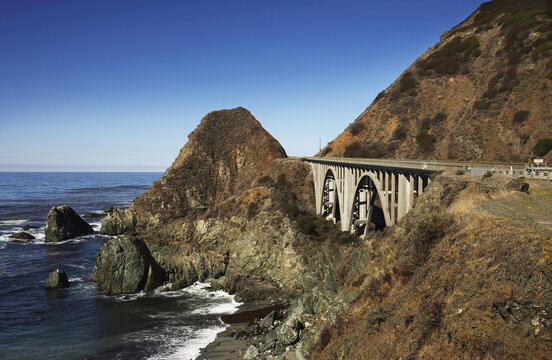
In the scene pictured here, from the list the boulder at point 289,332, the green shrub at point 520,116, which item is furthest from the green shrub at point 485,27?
the boulder at point 289,332

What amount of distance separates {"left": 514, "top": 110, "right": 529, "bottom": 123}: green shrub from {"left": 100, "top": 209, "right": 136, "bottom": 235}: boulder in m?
71.2

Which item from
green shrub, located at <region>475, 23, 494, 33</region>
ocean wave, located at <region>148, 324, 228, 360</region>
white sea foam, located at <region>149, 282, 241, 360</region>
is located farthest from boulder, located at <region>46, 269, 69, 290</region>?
green shrub, located at <region>475, 23, 494, 33</region>

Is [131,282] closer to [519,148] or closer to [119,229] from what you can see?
[119,229]

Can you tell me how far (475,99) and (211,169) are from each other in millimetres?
56002

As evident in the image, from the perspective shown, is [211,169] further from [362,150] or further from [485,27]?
[485,27]

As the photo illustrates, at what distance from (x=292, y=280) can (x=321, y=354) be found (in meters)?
25.2

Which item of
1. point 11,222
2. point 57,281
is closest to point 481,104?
point 57,281

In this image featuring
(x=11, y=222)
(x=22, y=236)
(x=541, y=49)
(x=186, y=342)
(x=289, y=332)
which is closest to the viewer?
(x=289, y=332)

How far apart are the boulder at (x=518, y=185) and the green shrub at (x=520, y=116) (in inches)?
1499

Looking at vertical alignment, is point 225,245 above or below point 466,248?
below

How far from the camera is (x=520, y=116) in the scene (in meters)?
46.9

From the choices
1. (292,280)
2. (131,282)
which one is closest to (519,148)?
(292,280)

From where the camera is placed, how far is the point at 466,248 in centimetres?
1273

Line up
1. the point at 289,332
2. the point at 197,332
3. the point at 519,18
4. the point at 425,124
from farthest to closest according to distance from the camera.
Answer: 1. the point at 519,18
2. the point at 425,124
3. the point at 197,332
4. the point at 289,332
